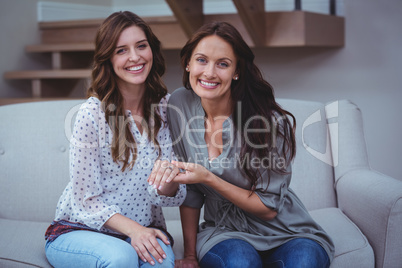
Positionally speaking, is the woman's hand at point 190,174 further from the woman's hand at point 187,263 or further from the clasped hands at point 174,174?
the woman's hand at point 187,263

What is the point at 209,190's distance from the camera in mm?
1661

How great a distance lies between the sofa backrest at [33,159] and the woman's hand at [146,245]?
69cm

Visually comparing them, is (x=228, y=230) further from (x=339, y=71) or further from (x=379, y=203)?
(x=339, y=71)

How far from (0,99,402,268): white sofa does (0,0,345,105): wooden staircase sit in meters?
0.99

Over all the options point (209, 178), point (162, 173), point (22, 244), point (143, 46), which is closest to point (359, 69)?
point (143, 46)

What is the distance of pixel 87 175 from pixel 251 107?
1.90ft

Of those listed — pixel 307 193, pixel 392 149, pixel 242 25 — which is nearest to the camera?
pixel 307 193

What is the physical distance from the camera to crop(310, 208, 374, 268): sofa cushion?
1646 millimetres

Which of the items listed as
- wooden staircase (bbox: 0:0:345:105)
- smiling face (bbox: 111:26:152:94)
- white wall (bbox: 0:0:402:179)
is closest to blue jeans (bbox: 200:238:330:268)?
smiling face (bbox: 111:26:152:94)

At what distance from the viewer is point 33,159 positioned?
2.06 meters

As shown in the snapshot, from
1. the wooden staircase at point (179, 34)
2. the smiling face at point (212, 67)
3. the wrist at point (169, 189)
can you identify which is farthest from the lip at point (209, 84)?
the wooden staircase at point (179, 34)

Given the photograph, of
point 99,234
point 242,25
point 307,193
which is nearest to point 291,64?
point 242,25

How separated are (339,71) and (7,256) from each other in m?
2.71

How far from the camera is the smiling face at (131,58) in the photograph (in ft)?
5.26
